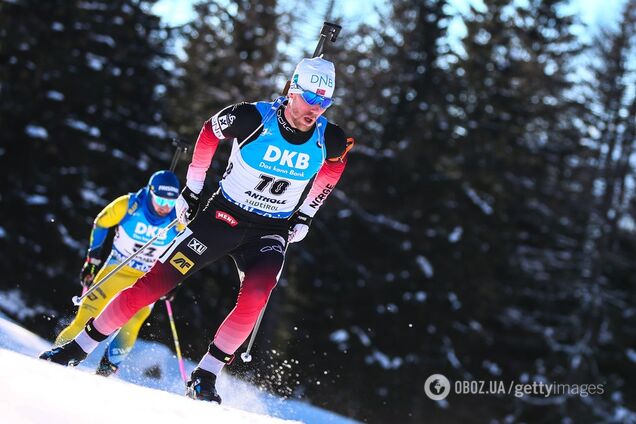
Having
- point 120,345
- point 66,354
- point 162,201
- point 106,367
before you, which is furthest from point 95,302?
point 66,354

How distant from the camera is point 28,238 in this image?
2044 cm

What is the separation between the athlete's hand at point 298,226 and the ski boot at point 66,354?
1765 mm

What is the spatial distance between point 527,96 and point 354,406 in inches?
417

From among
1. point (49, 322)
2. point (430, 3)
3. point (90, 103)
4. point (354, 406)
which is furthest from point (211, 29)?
point (354, 406)

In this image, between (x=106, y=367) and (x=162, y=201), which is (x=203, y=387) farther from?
(x=106, y=367)

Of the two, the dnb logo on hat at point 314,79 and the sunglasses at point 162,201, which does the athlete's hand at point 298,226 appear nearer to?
the dnb logo on hat at point 314,79

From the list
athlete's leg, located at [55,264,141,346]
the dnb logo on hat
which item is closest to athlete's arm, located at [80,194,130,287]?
athlete's leg, located at [55,264,141,346]

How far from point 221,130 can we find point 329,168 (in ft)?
3.13

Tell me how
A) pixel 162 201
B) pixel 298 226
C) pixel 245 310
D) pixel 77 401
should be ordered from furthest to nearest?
1. pixel 162 201
2. pixel 298 226
3. pixel 245 310
4. pixel 77 401

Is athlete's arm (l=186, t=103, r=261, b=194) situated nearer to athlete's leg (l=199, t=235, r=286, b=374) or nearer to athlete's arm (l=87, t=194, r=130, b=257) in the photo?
athlete's leg (l=199, t=235, r=286, b=374)

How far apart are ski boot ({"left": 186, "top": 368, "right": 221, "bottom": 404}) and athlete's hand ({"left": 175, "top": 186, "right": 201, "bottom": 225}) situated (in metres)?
1.14

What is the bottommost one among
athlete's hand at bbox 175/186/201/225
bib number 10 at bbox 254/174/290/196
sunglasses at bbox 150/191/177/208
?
sunglasses at bbox 150/191/177/208

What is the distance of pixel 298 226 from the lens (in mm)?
6355

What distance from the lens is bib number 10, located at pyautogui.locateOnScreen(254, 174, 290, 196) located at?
5887 millimetres
